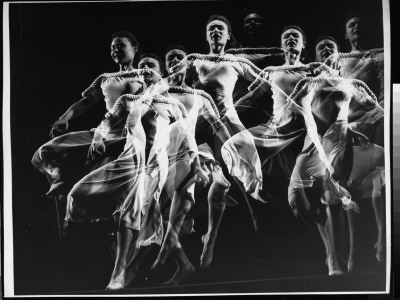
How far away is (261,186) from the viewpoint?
2.32m

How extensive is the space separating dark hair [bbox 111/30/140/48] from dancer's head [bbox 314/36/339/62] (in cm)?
73

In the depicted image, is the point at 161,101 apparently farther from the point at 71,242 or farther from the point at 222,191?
the point at 71,242

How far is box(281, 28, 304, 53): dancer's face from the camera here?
2.32 m

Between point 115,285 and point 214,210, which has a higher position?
point 214,210

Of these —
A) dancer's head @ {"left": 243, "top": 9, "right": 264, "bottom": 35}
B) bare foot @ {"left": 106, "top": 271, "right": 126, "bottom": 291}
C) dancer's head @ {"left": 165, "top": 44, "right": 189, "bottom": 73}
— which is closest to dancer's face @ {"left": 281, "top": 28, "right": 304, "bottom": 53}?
dancer's head @ {"left": 243, "top": 9, "right": 264, "bottom": 35}

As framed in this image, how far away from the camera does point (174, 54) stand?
2318mm

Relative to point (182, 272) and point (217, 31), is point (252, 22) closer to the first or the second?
point (217, 31)

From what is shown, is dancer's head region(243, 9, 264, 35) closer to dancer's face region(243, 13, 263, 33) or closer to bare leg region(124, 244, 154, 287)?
dancer's face region(243, 13, 263, 33)

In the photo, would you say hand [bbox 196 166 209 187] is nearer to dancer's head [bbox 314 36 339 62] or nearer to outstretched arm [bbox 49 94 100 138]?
outstretched arm [bbox 49 94 100 138]

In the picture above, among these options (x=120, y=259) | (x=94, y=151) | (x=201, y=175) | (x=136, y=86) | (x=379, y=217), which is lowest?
(x=120, y=259)

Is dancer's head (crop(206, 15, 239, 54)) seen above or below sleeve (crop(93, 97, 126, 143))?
above

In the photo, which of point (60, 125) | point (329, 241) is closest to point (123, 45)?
point (60, 125)

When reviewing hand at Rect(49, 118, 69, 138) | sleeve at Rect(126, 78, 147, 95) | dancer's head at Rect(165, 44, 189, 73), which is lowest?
hand at Rect(49, 118, 69, 138)

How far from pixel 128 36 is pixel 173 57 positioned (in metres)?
0.20
